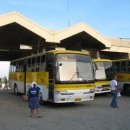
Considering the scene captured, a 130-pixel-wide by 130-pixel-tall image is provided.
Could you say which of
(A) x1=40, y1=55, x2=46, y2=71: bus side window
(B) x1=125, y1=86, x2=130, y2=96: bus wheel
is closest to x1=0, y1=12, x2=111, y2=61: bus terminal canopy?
(B) x1=125, y1=86, x2=130, y2=96: bus wheel

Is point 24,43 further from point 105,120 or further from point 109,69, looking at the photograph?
point 105,120

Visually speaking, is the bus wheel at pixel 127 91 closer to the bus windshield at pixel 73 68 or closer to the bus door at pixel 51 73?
the bus windshield at pixel 73 68

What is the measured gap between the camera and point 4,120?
1335 centimetres

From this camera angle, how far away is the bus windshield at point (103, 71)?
23.2 metres

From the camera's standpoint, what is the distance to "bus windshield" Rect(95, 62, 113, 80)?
915 inches

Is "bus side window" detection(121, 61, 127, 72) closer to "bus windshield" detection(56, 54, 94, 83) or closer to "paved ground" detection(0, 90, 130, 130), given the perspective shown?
"bus windshield" detection(56, 54, 94, 83)

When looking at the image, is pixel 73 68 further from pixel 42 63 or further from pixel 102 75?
pixel 102 75

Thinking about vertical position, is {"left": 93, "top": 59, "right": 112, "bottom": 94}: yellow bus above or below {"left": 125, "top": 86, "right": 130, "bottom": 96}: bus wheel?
above

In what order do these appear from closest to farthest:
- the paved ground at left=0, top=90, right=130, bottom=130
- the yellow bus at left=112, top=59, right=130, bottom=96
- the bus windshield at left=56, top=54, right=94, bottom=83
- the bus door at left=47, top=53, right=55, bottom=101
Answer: the paved ground at left=0, top=90, right=130, bottom=130 < the bus windshield at left=56, top=54, right=94, bottom=83 < the bus door at left=47, top=53, right=55, bottom=101 < the yellow bus at left=112, top=59, right=130, bottom=96

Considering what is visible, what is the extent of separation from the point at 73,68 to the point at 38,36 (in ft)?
34.7

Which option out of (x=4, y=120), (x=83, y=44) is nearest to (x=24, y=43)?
(x=83, y=44)

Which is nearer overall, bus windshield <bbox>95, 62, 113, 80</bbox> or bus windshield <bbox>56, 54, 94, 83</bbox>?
bus windshield <bbox>56, 54, 94, 83</bbox>

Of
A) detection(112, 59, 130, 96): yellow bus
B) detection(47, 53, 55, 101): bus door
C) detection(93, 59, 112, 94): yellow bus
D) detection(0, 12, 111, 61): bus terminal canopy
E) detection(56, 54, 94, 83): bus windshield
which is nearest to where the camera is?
detection(56, 54, 94, 83): bus windshield

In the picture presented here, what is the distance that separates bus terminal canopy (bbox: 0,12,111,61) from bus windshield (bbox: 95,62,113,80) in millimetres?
4874
